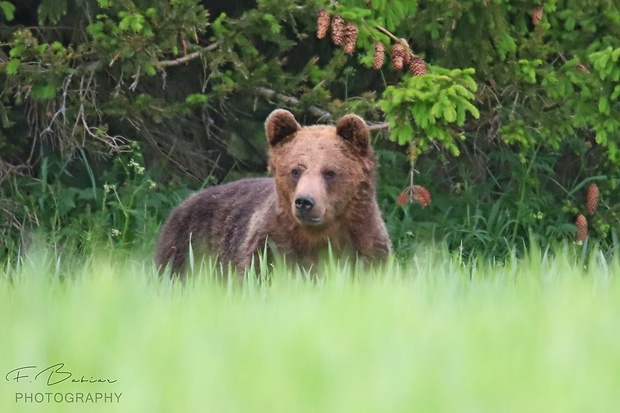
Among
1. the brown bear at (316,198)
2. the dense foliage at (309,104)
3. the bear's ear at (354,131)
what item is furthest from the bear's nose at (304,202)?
the dense foliage at (309,104)

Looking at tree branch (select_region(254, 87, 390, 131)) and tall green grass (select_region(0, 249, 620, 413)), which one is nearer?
tall green grass (select_region(0, 249, 620, 413))

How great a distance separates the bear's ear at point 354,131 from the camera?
6.18 metres

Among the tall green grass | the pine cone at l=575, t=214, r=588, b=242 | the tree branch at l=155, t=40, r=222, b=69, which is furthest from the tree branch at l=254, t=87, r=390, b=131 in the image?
the tall green grass

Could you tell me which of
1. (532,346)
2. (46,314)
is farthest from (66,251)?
(532,346)

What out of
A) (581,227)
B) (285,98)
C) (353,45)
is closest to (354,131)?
(353,45)

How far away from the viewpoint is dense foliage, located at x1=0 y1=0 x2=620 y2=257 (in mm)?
6836

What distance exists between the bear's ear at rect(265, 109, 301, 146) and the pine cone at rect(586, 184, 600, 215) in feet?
9.67

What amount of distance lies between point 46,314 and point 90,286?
0.52 meters

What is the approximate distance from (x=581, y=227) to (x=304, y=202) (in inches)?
125

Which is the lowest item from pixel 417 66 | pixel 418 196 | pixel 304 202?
pixel 418 196

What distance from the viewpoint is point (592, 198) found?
8.32m

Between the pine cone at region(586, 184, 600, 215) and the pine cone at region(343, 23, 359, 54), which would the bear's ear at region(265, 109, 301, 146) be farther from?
the pine cone at region(586, 184, 600, 215)

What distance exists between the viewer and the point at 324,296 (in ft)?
12.3

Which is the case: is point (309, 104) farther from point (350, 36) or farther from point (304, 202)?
point (304, 202)
